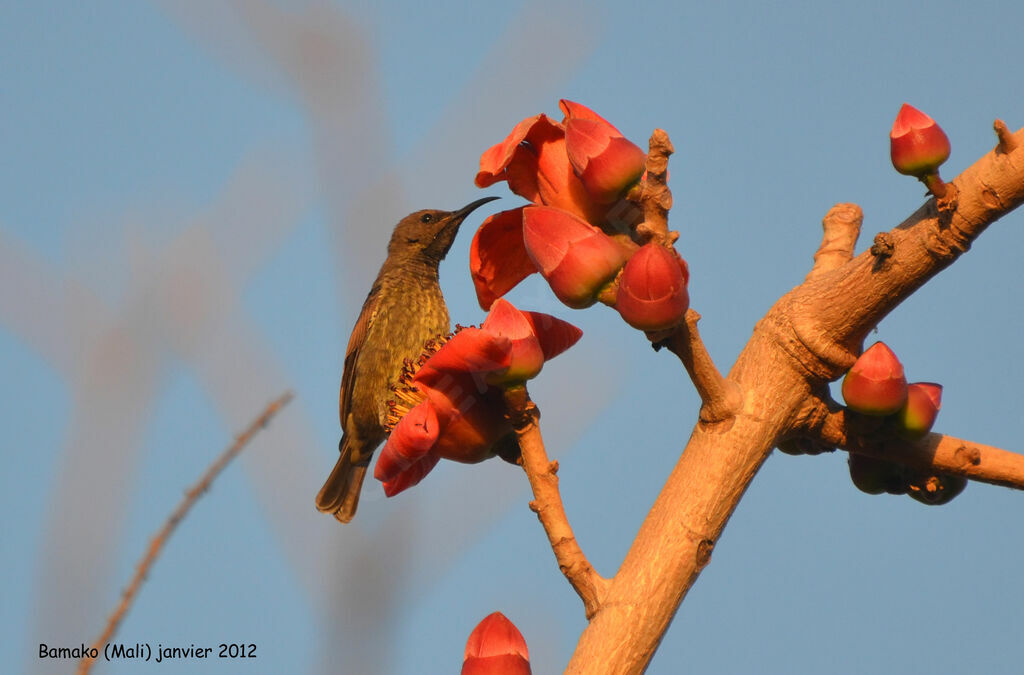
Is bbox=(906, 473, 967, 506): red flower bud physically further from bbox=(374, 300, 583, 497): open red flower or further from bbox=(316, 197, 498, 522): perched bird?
bbox=(316, 197, 498, 522): perched bird

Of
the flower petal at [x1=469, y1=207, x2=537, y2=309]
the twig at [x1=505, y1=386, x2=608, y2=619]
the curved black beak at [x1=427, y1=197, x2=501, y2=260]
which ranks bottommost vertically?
the twig at [x1=505, y1=386, x2=608, y2=619]

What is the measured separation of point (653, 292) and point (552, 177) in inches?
15.6

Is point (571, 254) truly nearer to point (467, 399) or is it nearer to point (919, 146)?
point (467, 399)

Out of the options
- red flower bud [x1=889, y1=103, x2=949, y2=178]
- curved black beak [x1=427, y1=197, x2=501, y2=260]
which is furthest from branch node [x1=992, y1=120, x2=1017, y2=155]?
curved black beak [x1=427, y1=197, x2=501, y2=260]

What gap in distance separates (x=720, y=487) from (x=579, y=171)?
52 cm

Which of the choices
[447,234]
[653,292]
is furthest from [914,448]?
[447,234]

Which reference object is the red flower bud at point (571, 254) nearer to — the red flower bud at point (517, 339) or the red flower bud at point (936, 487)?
the red flower bud at point (517, 339)

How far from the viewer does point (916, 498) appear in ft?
6.06

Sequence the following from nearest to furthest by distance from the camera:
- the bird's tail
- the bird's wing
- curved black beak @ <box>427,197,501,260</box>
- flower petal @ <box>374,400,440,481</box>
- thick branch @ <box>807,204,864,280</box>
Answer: flower petal @ <box>374,400,440,481</box> → thick branch @ <box>807,204,864,280</box> → the bird's tail → the bird's wing → curved black beak @ <box>427,197,501,260</box>

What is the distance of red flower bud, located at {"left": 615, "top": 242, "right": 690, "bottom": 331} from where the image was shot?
1.44 metres

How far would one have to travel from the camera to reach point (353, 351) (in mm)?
7668

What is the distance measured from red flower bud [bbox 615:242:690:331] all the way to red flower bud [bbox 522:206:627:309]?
106mm

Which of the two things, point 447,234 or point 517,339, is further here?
point 447,234

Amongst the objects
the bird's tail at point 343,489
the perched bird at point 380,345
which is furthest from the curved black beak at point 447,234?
the bird's tail at point 343,489
